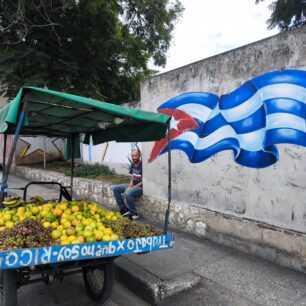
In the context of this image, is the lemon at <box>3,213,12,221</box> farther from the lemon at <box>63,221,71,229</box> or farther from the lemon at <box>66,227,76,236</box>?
the lemon at <box>66,227,76,236</box>

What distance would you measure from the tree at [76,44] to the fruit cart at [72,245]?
17.3 feet

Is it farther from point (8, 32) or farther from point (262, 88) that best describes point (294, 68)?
point (8, 32)

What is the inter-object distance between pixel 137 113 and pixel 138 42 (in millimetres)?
11157

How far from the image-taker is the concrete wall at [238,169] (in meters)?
3.94

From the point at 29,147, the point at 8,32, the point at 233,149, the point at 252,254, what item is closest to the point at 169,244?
the point at 252,254

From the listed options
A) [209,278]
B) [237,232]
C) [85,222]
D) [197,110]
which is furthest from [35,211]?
[197,110]

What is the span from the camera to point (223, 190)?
4.87 m

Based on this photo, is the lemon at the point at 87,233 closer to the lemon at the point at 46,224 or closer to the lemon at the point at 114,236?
the lemon at the point at 114,236

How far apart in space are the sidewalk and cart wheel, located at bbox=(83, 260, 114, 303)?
1.79ft

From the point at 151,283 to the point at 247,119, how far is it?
253cm

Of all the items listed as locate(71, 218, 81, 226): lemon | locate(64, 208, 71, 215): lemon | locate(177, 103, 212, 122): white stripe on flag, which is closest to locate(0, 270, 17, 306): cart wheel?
locate(71, 218, 81, 226): lemon

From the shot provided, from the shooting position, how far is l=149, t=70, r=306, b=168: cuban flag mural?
3.93 m

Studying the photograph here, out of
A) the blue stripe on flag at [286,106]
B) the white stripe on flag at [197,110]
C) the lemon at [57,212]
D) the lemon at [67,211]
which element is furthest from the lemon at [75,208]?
the blue stripe on flag at [286,106]

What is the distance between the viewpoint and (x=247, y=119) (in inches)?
176
